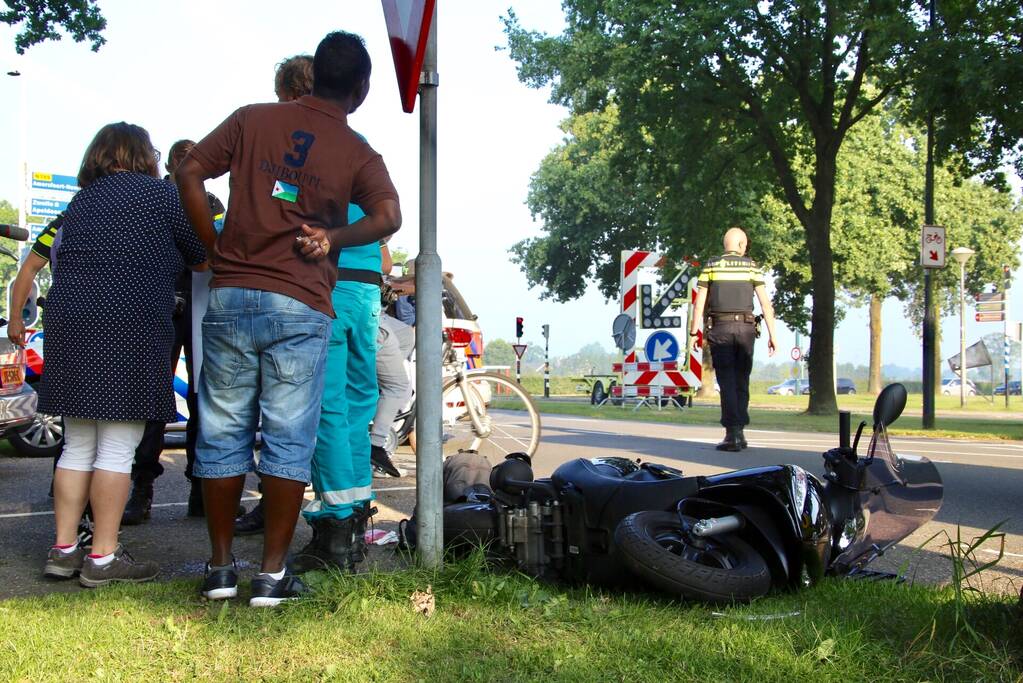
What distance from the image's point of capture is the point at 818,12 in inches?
817

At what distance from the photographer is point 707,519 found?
332cm

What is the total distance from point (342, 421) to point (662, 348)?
17.3 metres

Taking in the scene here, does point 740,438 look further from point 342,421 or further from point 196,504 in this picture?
point 342,421

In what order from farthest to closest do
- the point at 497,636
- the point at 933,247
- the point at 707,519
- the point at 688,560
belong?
the point at 933,247
the point at 707,519
the point at 688,560
the point at 497,636

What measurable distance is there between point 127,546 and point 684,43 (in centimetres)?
1811

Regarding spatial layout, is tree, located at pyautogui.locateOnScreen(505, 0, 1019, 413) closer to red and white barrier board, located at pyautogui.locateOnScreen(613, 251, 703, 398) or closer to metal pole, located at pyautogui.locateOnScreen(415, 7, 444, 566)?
red and white barrier board, located at pyautogui.locateOnScreen(613, 251, 703, 398)

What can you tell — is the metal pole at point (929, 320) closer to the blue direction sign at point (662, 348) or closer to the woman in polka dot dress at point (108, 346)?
the blue direction sign at point (662, 348)

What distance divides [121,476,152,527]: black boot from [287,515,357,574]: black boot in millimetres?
1781

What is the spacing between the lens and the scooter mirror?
12.0ft

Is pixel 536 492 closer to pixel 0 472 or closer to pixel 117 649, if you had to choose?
pixel 117 649

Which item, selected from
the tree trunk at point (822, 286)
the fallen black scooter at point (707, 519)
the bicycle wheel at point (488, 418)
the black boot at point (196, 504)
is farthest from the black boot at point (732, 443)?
the tree trunk at point (822, 286)

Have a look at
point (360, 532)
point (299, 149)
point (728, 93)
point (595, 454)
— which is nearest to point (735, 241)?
point (595, 454)

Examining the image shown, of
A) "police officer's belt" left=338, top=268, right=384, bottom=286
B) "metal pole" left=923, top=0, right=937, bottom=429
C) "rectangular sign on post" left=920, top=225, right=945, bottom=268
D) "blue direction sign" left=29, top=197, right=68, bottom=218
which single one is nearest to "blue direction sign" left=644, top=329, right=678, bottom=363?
"metal pole" left=923, top=0, right=937, bottom=429

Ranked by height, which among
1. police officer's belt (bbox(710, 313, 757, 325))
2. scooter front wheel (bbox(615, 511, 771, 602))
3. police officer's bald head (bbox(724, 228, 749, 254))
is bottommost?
scooter front wheel (bbox(615, 511, 771, 602))
